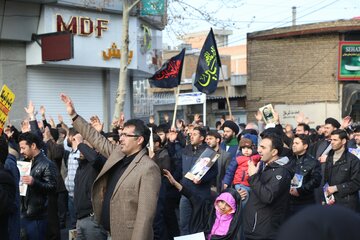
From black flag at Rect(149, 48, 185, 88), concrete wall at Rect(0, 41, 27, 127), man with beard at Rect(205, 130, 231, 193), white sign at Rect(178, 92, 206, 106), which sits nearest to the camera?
man with beard at Rect(205, 130, 231, 193)

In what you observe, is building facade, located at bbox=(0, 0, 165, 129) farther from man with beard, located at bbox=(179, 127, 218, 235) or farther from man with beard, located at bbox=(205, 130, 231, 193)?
man with beard, located at bbox=(205, 130, 231, 193)

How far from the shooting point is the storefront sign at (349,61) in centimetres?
3334

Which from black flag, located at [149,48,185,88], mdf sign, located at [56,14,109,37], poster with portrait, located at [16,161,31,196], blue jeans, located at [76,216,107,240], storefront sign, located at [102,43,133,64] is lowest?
blue jeans, located at [76,216,107,240]

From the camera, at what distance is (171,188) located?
934 cm

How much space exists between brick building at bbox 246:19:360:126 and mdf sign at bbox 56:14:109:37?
664 inches

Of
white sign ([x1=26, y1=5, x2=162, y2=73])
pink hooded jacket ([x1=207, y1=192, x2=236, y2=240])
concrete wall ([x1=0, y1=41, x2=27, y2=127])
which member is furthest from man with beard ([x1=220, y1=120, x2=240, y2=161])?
white sign ([x1=26, y1=5, x2=162, y2=73])

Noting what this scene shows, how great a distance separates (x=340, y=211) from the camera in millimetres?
1692

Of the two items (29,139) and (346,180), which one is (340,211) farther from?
(346,180)

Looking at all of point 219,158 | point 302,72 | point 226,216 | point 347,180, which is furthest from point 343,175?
point 302,72

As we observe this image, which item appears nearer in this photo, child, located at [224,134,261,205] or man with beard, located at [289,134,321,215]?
man with beard, located at [289,134,321,215]

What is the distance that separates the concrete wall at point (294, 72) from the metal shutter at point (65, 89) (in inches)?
670

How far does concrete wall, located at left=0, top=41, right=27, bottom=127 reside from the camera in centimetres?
1877

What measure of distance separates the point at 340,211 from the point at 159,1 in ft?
67.6

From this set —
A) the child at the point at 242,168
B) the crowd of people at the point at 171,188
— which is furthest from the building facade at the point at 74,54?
the child at the point at 242,168
